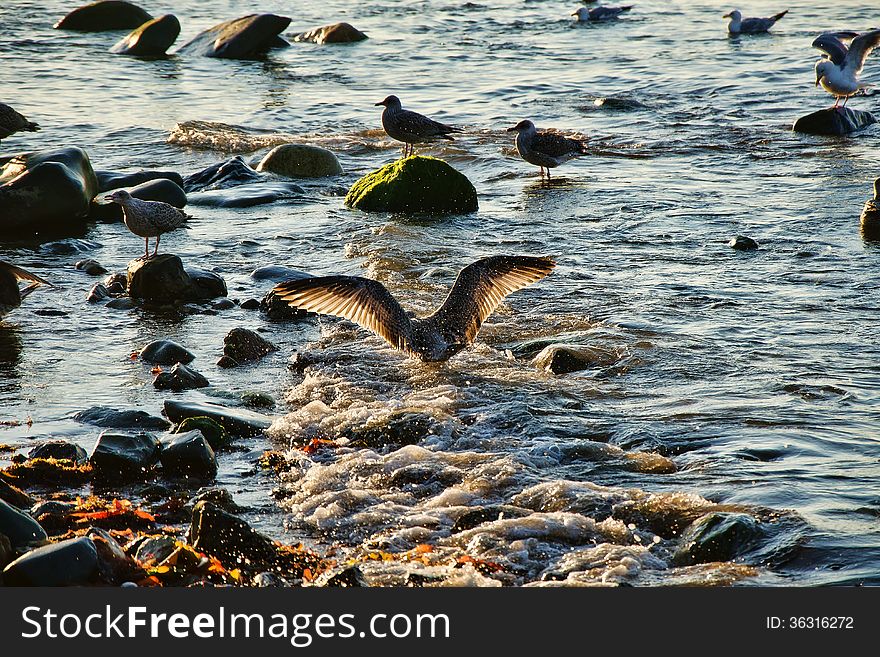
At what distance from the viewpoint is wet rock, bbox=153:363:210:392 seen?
7094 mm

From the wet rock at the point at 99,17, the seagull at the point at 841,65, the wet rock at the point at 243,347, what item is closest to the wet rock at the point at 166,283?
the wet rock at the point at 243,347

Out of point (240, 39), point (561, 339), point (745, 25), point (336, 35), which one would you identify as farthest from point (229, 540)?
point (745, 25)

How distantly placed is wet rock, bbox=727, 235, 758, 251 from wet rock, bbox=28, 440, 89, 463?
20.0ft

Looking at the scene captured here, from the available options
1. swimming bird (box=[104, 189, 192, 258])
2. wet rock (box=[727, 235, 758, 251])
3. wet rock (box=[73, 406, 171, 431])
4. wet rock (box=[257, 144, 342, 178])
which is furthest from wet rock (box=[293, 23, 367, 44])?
wet rock (box=[73, 406, 171, 431])

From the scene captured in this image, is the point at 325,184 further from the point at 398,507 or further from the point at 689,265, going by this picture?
the point at 398,507

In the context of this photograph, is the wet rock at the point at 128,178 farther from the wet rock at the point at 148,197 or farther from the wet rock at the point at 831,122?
the wet rock at the point at 831,122

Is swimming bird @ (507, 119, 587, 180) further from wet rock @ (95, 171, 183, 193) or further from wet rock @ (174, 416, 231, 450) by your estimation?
wet rock @ (174, 416, 231, 450)

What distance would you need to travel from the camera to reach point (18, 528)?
16.1ft

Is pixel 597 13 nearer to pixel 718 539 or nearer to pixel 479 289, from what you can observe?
pixel 479 289

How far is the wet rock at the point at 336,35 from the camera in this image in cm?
2395

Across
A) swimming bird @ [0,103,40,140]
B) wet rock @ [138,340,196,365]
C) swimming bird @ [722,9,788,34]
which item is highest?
swimming bird @ [722,9,788,34]

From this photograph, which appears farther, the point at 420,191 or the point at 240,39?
the point at 240,39

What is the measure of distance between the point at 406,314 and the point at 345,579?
325 centimetres

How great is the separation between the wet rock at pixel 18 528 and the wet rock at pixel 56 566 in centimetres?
30
